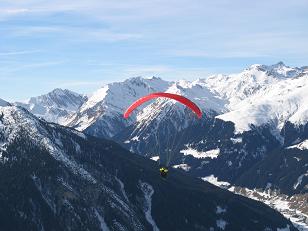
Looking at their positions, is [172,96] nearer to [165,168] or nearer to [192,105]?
[192,105]

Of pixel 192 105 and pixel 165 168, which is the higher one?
pixel 192 105

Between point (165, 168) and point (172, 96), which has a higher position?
point (172, 96)

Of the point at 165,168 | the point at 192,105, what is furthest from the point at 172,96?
the point at 165,168
